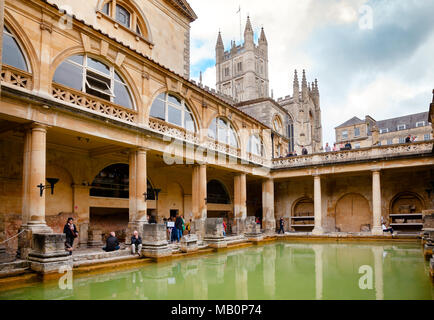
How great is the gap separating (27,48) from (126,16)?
8720mm

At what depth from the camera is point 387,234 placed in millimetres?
20500

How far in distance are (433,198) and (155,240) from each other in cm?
1985

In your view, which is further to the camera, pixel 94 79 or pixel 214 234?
pixel 214 234

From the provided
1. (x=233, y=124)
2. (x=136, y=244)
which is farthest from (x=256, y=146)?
(x=136, y=244)

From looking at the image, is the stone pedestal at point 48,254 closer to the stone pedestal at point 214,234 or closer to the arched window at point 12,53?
the arched window at point 12,53

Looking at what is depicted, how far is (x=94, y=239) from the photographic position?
15648mm

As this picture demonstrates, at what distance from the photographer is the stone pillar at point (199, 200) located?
17375mm

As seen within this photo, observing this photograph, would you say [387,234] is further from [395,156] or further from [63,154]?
[63,154]

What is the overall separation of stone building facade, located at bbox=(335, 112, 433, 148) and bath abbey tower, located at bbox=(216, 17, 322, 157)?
674cm

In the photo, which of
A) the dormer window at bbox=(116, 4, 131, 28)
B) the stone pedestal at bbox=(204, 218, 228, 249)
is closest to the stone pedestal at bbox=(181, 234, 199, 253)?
the stone pedestal at bbox=(204, 218, 228, 249)

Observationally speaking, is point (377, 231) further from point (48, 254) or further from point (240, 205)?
point (48, 254)

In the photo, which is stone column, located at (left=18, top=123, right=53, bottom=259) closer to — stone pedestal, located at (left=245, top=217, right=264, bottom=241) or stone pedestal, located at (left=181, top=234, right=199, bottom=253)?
stone pedestal, located at (left=181, top=234, right=199, bottom=253)

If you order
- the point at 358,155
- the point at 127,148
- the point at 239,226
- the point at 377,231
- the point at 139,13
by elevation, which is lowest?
the point at 377,231
